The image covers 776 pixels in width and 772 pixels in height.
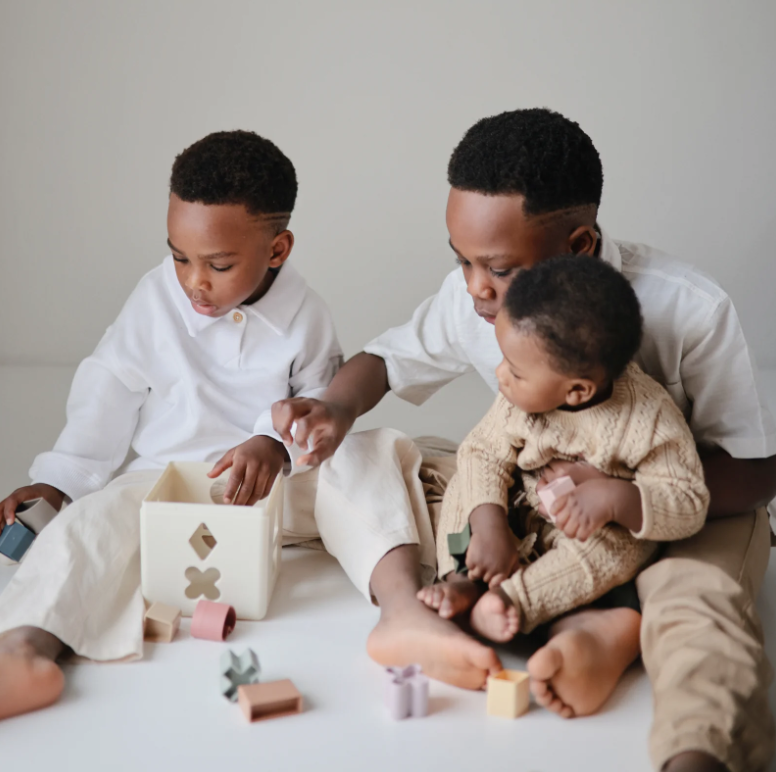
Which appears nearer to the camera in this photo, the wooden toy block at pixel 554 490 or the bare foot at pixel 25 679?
the bare foot at pixel 25 679

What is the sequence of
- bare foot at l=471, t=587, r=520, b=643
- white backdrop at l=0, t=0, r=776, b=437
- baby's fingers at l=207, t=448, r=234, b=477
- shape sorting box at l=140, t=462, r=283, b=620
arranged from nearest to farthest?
bare foot at l=471, t=587, r=520, b=643 < shape sorting box at l=140, t=462, r=283, b=620 < baby's fingers at l=207, t=448, r=234, b=477 < white backdrop at l=0, t=0, r=776, b=437

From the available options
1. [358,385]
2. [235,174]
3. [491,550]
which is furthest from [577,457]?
[235,174]

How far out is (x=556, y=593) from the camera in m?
1.16

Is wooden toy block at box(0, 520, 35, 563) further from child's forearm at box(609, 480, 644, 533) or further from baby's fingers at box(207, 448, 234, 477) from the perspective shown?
child's forearm at box(609, 480, 644, 533)

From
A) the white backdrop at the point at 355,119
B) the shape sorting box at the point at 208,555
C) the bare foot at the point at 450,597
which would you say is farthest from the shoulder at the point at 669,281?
the white backdrop at the point at 355,119

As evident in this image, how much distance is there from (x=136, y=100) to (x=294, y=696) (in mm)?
1814

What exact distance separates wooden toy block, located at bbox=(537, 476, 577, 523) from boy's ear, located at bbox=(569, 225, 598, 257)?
12.1 inches

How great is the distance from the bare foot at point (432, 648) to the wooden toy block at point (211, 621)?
179 millimetres

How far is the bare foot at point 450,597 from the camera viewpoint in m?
1.16

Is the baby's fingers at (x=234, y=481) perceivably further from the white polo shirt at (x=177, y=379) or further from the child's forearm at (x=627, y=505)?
the child's forearm at (x=627, y=505)

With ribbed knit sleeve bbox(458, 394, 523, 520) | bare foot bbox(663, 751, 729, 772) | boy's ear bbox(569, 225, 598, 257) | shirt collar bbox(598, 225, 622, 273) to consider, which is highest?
boy's ear bbox(569, 225, 598, 257)

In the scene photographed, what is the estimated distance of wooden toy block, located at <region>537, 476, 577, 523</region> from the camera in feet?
3.85

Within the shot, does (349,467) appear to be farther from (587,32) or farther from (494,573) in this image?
(587,32)

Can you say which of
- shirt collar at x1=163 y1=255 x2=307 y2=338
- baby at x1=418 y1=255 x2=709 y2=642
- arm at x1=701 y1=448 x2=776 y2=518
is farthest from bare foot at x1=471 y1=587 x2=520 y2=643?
shirt collar at x1=163 y1=255 x2=307 y2=338
